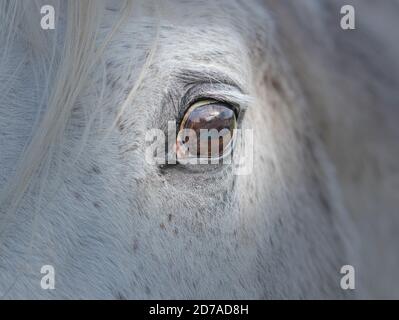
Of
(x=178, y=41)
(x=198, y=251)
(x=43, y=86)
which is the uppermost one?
(x=178, y=41)

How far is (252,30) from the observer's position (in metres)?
1.43

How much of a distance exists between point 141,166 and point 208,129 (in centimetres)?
17

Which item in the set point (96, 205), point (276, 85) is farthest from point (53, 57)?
point (276, 85)

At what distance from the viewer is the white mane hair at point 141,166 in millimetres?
1110

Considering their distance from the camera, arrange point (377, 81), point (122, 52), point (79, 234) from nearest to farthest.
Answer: point (79, 234), point (122, 52), point (377, 81)

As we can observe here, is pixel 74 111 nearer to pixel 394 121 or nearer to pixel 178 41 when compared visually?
pixel 178 41

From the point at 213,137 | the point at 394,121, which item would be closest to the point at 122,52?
the point at 213,137

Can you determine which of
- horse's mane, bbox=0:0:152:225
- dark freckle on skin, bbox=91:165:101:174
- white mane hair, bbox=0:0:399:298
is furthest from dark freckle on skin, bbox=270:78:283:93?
dark freckle on skin, bbox=91:165:101:174

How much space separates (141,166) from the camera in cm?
120

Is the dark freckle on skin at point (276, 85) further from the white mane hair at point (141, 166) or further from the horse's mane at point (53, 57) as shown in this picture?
the horse's mane at point (53, 57)

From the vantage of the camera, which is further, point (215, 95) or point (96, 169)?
point (215, 95)

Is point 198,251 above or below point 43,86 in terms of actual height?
below

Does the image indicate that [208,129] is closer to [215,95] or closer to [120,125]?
[215,95]
